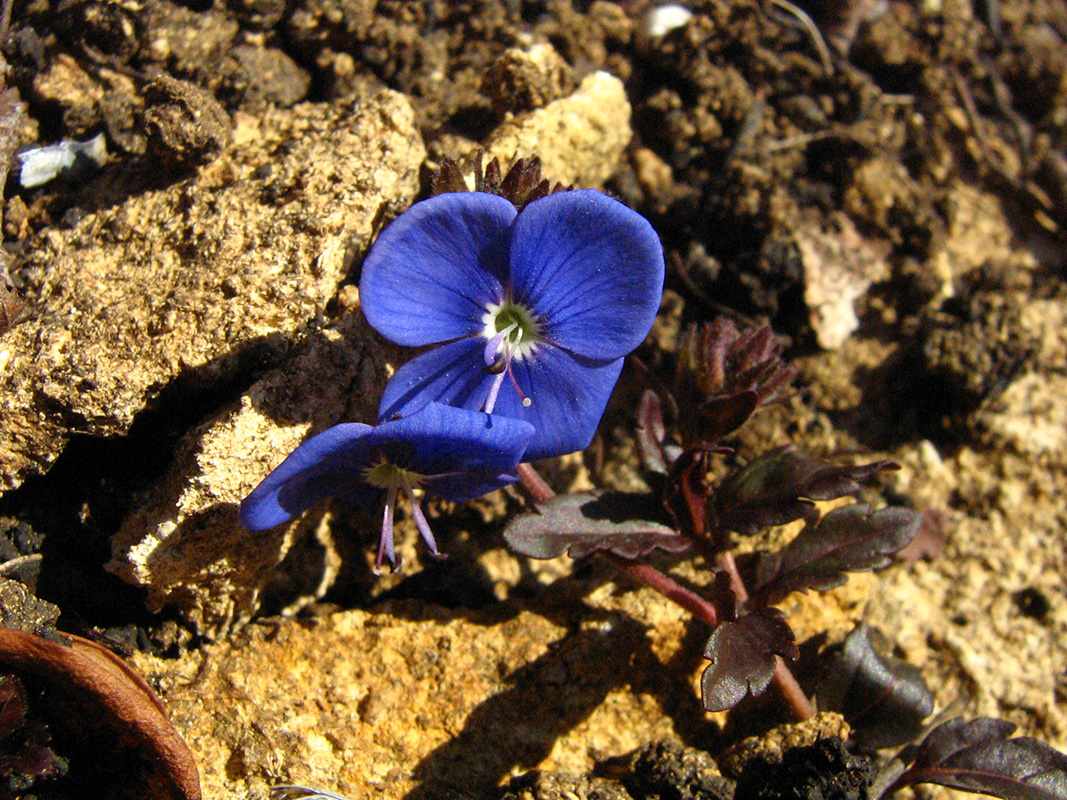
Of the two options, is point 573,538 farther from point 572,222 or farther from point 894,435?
point 894,435

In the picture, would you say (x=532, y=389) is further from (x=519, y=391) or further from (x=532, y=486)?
(x=532, y=486)

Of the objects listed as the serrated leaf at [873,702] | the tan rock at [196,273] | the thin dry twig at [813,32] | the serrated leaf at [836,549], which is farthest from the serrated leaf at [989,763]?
the thin dry twig at [813,32]

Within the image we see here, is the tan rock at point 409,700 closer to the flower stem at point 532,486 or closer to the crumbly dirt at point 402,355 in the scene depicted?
the crumbly dirt at point 402,355

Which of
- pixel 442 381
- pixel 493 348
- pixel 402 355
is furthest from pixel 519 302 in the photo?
pixel 402 355

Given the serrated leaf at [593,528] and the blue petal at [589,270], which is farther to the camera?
the serrated leaf at [593,528]

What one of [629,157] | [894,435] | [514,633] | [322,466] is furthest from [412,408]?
[894,435]

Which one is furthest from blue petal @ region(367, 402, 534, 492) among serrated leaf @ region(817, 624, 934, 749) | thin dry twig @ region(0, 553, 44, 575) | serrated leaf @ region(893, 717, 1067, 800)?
serrated leaf @ region(893, 717, 1067, 800)
